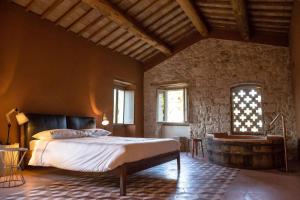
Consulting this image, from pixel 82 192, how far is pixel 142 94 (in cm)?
605

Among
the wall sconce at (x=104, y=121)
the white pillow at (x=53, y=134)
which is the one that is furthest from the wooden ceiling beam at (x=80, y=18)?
the white pillow at (x=53, y=134)

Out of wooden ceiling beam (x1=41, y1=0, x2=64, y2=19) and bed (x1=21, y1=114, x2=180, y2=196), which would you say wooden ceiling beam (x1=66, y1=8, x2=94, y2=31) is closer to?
wooden ceiling beam (x1=41, y1=0, x2=64, y2=19)

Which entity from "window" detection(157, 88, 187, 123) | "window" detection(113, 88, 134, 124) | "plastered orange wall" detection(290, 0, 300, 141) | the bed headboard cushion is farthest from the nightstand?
"plastered orange wall" detection(290, 0, 300, 141)

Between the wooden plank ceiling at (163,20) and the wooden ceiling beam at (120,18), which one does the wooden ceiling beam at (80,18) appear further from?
the wooden ceiling beam at (120,18)

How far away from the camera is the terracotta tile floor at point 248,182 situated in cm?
325

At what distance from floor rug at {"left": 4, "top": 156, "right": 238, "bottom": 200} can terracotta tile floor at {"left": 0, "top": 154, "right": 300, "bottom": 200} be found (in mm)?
78

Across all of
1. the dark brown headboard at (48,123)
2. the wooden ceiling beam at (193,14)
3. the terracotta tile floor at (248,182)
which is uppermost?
the wooden ceiling beam at (193,14)

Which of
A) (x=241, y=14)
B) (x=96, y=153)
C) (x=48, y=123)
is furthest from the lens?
(x=241, y=14)

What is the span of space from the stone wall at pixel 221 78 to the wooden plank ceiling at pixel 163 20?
36 cm

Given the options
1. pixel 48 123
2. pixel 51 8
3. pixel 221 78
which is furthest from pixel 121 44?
pixel 48 123

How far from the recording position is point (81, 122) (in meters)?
6.00

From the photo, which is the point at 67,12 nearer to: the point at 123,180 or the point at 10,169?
the point at 10,169

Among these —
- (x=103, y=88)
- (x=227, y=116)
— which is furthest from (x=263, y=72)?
(x=103, y=88)

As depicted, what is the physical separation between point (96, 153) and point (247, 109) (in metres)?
5.36
